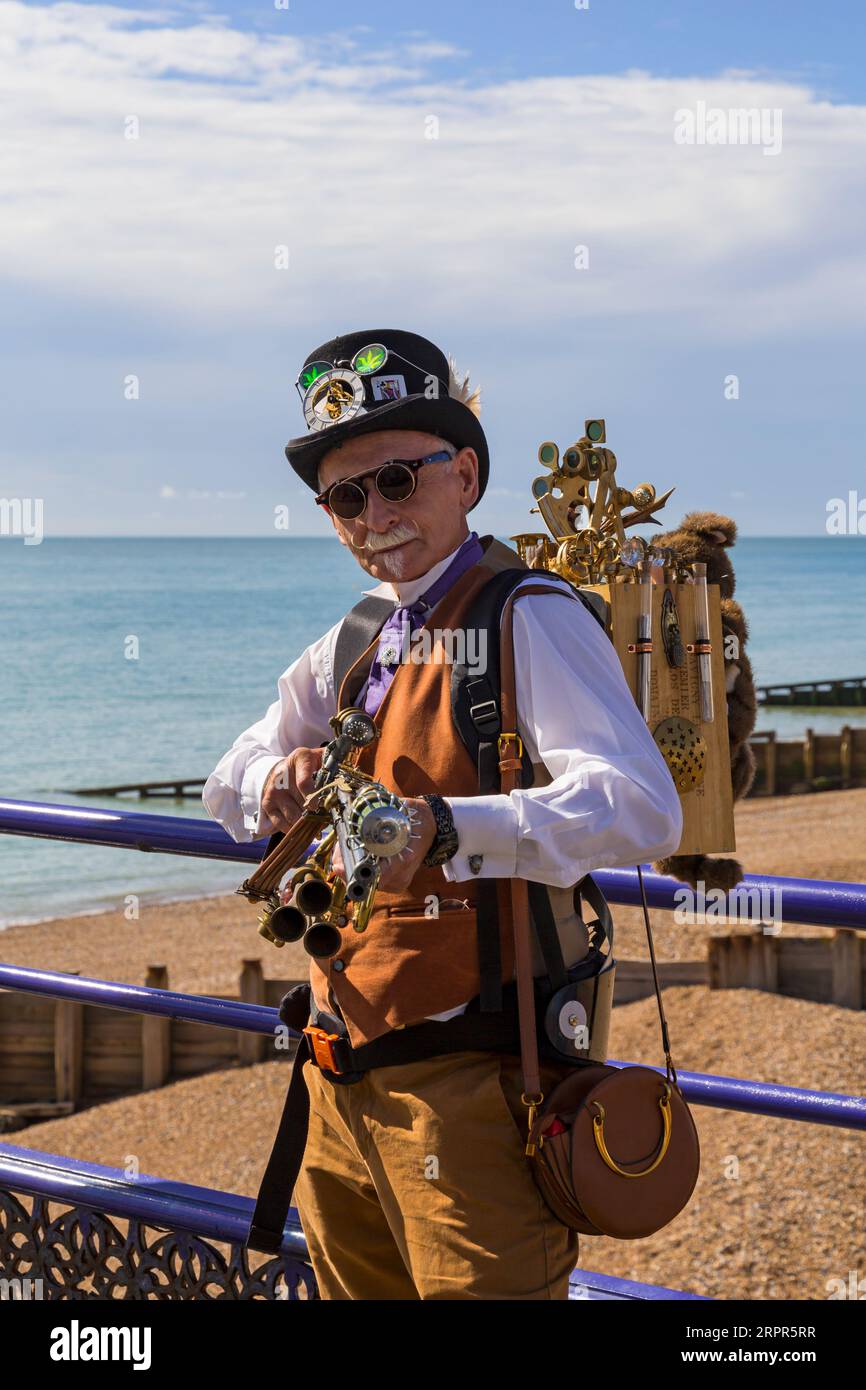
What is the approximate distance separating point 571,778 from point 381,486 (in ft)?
1.85

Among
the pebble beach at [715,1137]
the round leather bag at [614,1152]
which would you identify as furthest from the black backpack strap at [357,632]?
the pebble beach at [715,1137]

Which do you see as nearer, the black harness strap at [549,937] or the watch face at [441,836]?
the watch face at [441,836]

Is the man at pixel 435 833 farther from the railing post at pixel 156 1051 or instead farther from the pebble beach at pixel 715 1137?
the railing post at pixel 156 1051

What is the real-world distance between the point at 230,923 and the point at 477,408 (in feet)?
64.5

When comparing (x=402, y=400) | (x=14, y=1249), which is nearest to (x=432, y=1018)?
(x=402, y=400)

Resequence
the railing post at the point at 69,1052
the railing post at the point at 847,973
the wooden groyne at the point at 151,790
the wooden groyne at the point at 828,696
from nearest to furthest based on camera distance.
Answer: the railing post at the point at 847,973 → the railing post at the point at 69,1052 → the wooden groyne at the point at 151,790 → the wooden groyne at the point at 828,696

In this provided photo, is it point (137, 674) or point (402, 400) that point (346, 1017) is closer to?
point (402, 400)

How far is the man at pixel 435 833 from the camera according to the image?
197 cm

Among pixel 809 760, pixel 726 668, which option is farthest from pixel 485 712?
pixel 809 760

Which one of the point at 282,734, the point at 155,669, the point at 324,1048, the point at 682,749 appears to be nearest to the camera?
the point at 324,1048

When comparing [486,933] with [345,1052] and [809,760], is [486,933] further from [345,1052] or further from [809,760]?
[809,760]

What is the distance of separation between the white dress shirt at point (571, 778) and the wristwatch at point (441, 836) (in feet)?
0.03

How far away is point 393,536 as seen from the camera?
2.26 meters

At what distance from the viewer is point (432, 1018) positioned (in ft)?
7.04
